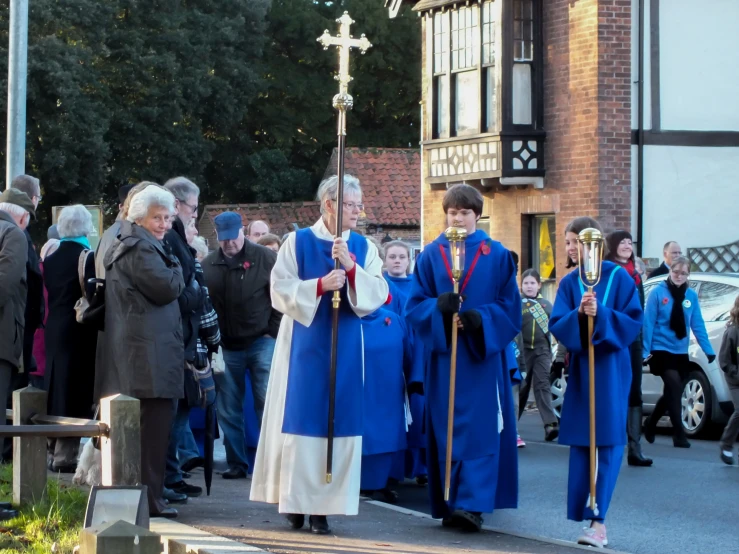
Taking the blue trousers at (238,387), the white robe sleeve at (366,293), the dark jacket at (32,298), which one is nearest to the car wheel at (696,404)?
the blue trousers at (238,387)

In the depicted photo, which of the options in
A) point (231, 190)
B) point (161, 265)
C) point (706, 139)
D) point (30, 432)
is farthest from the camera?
point (231, 190)

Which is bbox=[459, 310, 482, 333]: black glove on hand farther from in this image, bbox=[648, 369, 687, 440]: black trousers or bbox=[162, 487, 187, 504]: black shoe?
bbox=[648, 369, 687, 440]: black trousers

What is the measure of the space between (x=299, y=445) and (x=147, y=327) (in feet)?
3.51

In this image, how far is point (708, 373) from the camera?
13805 mm

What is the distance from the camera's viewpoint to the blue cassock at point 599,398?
25.0ft

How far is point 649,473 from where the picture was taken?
36.0 feet

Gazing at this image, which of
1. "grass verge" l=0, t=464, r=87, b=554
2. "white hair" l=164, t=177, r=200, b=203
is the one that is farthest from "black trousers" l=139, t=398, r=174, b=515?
"white hair" l=164, t=177, r=200, b=203

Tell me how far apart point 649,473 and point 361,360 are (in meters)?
4.11

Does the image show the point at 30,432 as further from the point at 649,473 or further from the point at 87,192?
the point at 87,192

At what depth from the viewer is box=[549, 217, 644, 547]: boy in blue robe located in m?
7.58

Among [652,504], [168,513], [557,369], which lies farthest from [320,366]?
[557,369]

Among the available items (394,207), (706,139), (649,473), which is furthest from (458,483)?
(394,207)

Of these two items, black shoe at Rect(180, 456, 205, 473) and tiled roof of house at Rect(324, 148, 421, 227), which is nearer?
black shoe at Rect(180, 456, 205, 473)

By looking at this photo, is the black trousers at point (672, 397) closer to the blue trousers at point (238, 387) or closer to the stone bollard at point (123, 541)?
the blue trousers at point (238, 387)
